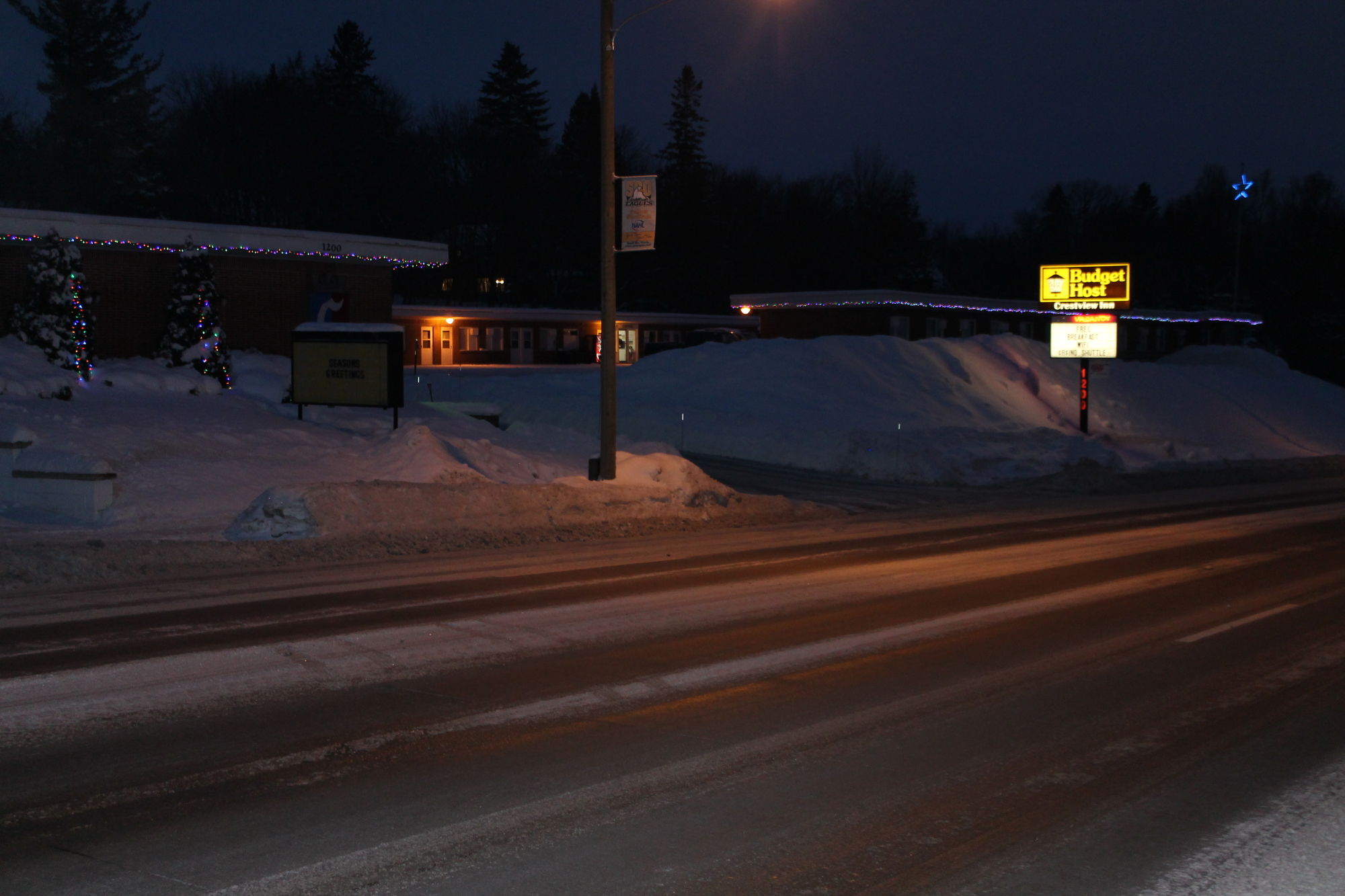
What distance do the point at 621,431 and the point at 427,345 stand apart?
94.8ft

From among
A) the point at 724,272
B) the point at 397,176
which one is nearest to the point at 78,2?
the point at 397,176

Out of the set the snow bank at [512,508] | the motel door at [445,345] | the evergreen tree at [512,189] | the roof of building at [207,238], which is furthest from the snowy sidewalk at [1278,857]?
the evergreen tree at [512,189]

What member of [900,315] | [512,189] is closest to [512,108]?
[512,189]

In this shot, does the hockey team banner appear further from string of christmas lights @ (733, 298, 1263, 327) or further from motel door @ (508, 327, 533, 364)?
motel door @ (508, 327, 533, 364)

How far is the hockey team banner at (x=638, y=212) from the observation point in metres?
17.8

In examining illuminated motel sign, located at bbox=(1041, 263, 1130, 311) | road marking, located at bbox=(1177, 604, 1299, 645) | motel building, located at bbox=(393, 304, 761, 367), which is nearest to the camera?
road marking, located at bbox=(1177, 604, 1299, 645)

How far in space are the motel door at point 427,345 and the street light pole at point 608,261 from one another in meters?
39.6

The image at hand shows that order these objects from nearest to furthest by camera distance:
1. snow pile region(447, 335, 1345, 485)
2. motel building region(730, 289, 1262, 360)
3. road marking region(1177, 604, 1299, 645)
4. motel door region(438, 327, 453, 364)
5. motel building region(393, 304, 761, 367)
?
road marking region(1177, 604, 1299, 645), snow pile region(447, 335, 1345, 485), motel building region(730, 289, 1262, 360), motel building region(393, 304, 761, 367), motel door region(438, 327, 453, 364)

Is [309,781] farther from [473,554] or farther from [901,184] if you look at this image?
[901,184]

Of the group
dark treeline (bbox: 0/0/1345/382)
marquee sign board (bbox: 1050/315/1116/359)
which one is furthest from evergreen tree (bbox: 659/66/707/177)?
marquee sign board (bbox: 1050/315/1116/359)

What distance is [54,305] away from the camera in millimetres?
23156

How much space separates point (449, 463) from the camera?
1908 centimetres

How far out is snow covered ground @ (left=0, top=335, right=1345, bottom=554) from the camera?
15844 millimetres

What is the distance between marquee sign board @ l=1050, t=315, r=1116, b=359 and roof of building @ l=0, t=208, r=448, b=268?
68.3 feet
